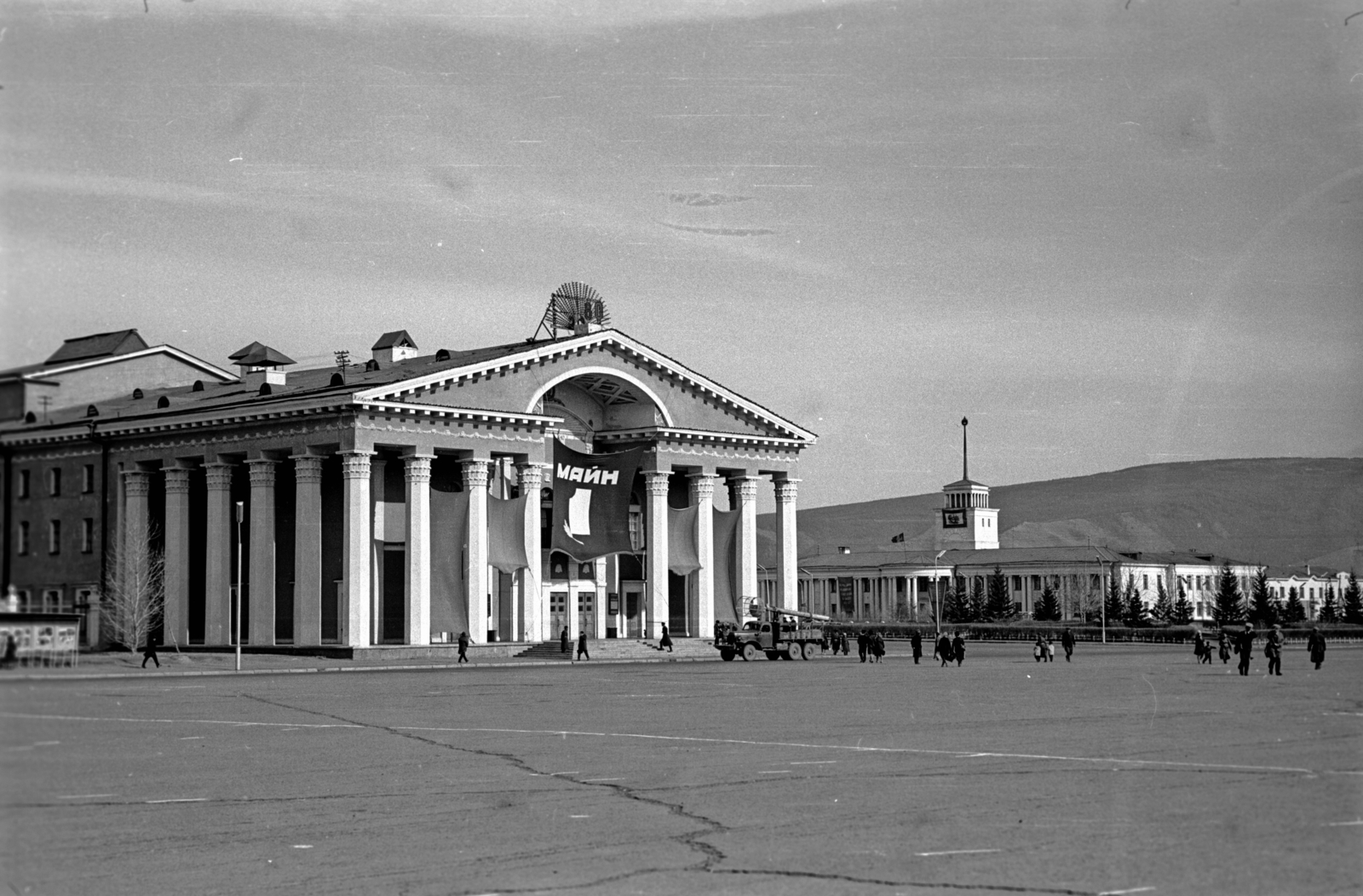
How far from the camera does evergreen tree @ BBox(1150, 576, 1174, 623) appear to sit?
436 ft

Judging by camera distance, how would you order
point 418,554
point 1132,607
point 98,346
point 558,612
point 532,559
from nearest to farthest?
1. point 98,346
2. point 418,554
3. point 532,559
4. point 558,612
5. point 1132,607

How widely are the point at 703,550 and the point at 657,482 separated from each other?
15.3 ft

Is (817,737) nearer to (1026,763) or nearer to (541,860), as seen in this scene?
(1026,763)

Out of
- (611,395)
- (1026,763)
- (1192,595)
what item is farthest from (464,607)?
(1192,595)

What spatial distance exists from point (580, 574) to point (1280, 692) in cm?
4528

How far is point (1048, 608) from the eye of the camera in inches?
6161

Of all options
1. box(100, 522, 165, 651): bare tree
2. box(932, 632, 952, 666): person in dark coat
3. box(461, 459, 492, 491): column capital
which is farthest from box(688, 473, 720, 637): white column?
box(100, 522, 165, 651): bare tree

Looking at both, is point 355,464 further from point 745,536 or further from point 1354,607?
point 1354,607

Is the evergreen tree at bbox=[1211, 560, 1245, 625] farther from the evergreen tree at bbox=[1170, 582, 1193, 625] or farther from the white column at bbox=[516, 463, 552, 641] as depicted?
the white column at bbox=[516, 463, 552, 641]

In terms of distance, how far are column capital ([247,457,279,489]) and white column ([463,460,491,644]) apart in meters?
8.10

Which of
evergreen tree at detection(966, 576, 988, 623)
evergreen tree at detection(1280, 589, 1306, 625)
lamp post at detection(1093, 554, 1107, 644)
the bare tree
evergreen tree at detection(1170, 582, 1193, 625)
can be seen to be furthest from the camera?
evergreen tree at detection(966, 576, 988, 623)

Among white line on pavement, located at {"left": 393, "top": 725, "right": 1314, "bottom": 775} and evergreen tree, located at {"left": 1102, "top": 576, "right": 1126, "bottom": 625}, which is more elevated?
white line on pavement, located at {"left": 393, "top": 725, "right": 1314, "bottom": 775}

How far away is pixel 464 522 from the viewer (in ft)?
230

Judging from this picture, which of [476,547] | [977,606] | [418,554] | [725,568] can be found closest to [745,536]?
[725,568]
